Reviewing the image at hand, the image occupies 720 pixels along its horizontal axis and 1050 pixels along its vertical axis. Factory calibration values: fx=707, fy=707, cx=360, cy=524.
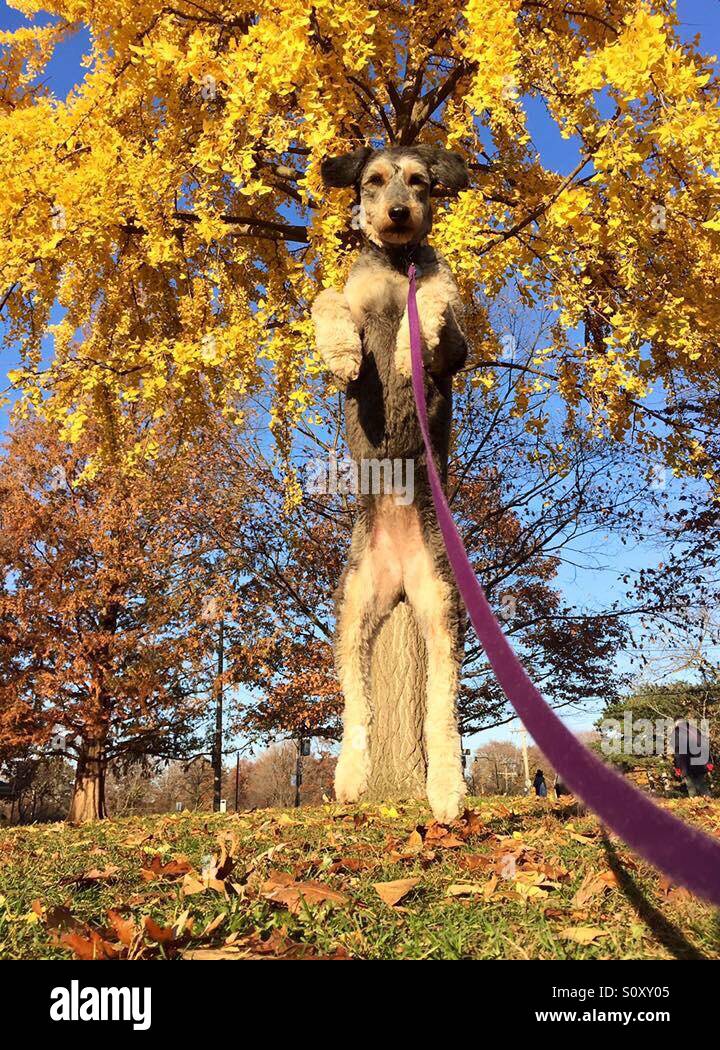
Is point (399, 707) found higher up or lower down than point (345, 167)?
lower down

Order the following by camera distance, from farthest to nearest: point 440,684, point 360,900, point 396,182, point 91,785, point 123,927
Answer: point 91,785 < point 396,182 < point 440,684 < point 360,900 < point 123,927

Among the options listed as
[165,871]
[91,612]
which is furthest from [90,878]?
[91,612]

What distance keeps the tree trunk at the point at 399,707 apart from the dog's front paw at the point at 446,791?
273 cm

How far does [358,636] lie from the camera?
14.3 ft

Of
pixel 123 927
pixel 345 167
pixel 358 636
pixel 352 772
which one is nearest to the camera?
pixel 123 927

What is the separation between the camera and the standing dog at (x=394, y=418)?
4145mm

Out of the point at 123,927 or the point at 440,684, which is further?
the point at 440,684

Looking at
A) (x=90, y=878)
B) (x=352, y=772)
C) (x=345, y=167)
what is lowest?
(x=90, y=878)

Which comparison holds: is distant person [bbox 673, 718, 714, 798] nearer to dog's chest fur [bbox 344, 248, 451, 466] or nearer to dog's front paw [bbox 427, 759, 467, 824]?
dog's front paw [bbox 427, 759, 467, 824]

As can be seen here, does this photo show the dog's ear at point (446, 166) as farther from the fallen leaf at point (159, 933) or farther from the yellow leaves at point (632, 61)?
the fallen leaf at point (159, 933)

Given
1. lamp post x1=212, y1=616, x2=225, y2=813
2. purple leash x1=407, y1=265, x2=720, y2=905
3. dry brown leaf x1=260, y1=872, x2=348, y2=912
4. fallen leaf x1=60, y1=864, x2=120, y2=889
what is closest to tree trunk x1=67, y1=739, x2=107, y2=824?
lamp post x1=212, y1=616, x2=225, y2=813

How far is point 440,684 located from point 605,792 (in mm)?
2872

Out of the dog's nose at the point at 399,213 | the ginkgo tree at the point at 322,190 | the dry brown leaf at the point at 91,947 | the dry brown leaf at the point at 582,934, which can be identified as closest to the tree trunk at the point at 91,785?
the ginkgo tree at the point at 322,190

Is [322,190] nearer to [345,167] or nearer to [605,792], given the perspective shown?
[345,167]
